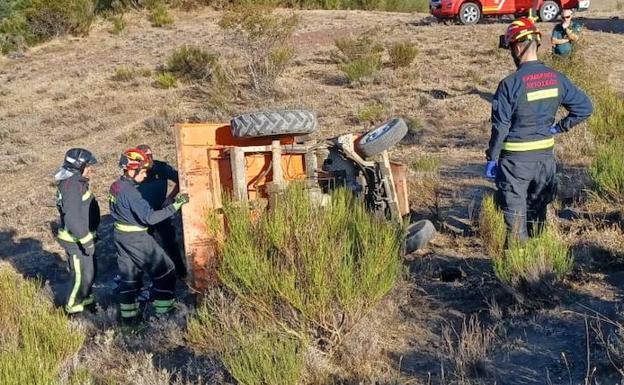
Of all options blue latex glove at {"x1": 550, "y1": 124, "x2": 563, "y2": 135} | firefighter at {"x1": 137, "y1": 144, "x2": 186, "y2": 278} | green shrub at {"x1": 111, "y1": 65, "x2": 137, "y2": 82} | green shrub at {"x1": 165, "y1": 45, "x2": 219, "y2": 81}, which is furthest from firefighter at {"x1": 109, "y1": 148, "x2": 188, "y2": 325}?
green shrub at {"x1": 111, "y1": 65, "x2": 137, "y2": 82}

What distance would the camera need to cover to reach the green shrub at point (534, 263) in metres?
4.42

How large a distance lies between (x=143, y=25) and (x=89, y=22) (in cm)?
218

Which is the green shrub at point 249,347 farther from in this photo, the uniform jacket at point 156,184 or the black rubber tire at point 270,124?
the uniform jacket at point 156,184

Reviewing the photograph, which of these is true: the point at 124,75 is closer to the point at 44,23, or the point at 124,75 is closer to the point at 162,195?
the point at 44,23

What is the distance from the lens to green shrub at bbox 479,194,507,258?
5.04 metres

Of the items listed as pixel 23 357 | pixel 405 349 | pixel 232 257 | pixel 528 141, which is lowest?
pixel 405 349

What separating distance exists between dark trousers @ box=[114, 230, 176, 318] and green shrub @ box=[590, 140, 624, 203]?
12.7 ft

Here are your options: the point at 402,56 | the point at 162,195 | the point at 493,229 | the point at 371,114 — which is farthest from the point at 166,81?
the point at 493,229

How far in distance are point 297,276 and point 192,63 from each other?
1467 cm

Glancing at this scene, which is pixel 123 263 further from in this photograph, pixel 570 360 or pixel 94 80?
pixel 94 80

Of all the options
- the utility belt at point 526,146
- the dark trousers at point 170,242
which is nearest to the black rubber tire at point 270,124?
the dark trousers at point 170,242

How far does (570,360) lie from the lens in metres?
3.78

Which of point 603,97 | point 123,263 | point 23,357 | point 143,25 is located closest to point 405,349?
point 23,357

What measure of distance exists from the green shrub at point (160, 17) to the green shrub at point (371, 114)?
55.0 feet
